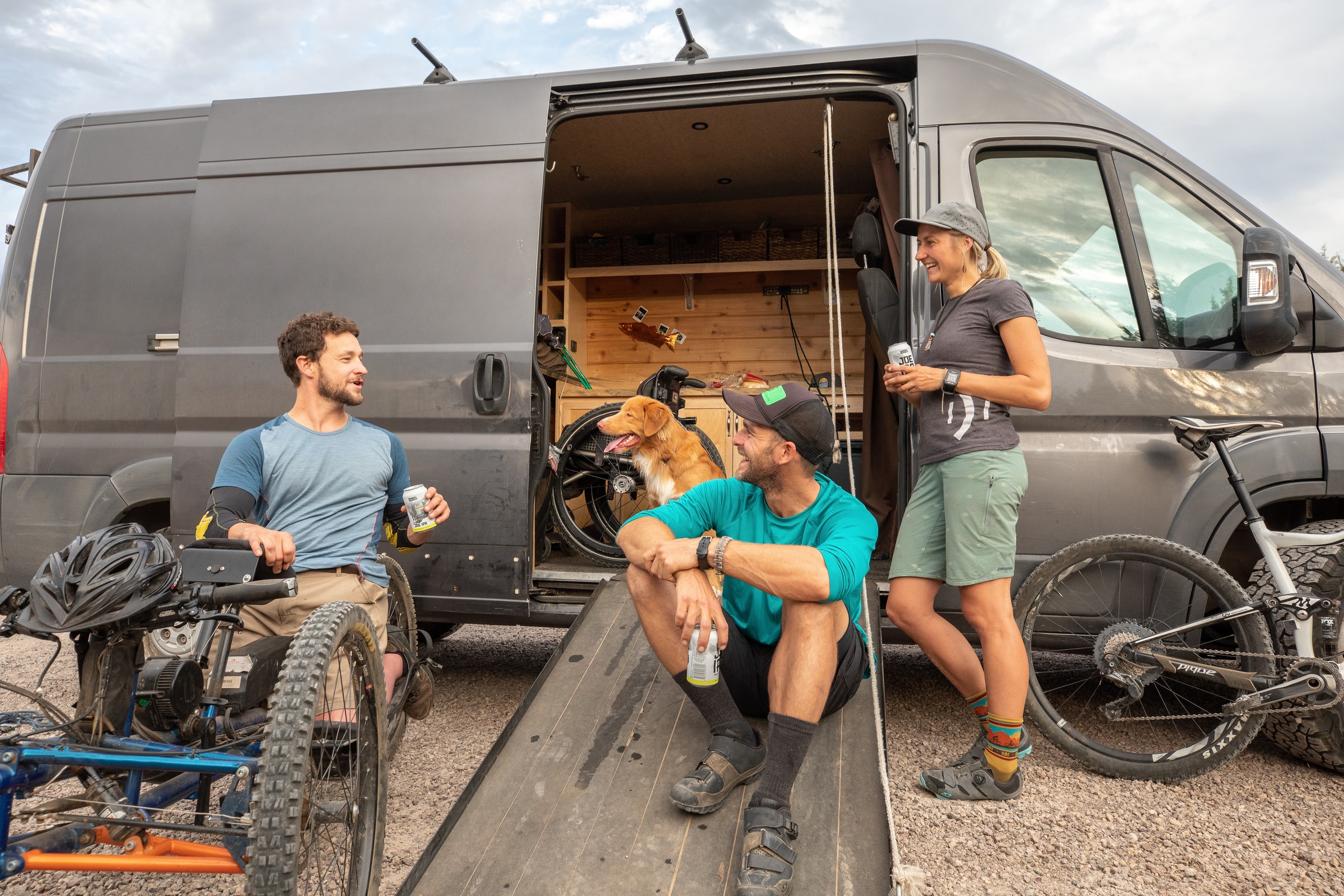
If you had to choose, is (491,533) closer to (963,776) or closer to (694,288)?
(963,776)

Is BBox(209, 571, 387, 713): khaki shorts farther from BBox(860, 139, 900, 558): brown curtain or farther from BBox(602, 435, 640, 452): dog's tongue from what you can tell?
BBox(860, 139, 900, 558): brown curtain

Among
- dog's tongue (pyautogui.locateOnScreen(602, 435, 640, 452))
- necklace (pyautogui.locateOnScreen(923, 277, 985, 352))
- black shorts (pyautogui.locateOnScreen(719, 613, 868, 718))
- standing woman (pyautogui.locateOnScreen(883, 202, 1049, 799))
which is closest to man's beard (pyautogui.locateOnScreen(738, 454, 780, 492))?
black shorts (pyautogui.locateOnScreen(719, 613, 868, 718))

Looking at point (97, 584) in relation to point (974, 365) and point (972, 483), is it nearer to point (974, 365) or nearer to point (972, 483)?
point (972, 483)

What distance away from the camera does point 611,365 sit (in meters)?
6.04

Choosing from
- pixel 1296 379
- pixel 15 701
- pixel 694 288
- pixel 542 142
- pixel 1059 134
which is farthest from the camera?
pixel 694 288

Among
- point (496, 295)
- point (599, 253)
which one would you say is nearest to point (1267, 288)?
point (496, 295)

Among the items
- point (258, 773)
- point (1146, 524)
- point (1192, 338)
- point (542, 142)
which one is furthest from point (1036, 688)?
point (542, 142)

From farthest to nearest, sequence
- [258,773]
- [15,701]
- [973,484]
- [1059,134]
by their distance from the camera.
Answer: [15,701], [1059,134], [973,484], [258,773]

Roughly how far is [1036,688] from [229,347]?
323cm

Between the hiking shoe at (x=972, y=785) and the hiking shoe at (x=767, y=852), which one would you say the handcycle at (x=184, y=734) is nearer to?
the hiking shoe at (x=767, y=852)

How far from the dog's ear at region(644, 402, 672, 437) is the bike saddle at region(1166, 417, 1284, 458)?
7.04 ft

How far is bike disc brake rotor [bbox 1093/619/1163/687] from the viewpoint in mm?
2607

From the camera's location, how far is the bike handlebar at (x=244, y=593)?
5.00 feet

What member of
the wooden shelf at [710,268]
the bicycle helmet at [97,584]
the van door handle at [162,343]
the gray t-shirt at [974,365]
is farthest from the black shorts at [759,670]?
the wooden shelf at [710,268]
